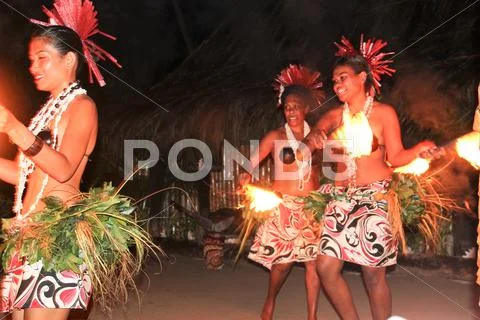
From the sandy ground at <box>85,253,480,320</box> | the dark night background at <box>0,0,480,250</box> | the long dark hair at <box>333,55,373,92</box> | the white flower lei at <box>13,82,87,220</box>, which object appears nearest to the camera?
the white flower lei at <box>13,82,87,220</box>

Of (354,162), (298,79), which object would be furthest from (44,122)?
(298,79)

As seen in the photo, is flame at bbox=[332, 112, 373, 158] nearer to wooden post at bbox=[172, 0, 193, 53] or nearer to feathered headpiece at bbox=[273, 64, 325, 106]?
feathered headpiece at bbox=[273, 64, 325, 106]

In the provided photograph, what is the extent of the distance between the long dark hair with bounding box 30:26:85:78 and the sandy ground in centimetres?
235

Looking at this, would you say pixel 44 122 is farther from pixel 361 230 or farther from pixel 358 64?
pixel 358 64

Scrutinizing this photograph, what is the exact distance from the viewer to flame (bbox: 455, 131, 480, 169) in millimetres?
3051

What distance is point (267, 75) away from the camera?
383 inches

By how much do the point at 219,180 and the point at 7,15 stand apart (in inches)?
143

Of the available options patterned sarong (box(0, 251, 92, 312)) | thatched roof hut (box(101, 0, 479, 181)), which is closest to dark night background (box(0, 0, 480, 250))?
thatched roof hut (box(101, 0, 479, 181))

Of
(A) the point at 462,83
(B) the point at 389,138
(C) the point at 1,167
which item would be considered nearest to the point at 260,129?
(A) the point at 462,83

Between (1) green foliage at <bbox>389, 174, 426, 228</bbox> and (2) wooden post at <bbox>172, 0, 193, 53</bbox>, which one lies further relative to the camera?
(2) wooden post at <bbox>172, 0, 193, 53</bbox>

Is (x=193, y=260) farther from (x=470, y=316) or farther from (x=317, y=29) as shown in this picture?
(x=470, y=316)

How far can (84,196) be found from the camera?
3172 millimetres

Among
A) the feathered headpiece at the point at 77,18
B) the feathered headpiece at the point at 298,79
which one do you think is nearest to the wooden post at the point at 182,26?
the feathered headpiece at the point at 298,79

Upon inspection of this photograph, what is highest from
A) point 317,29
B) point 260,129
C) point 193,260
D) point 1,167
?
point 317,29
